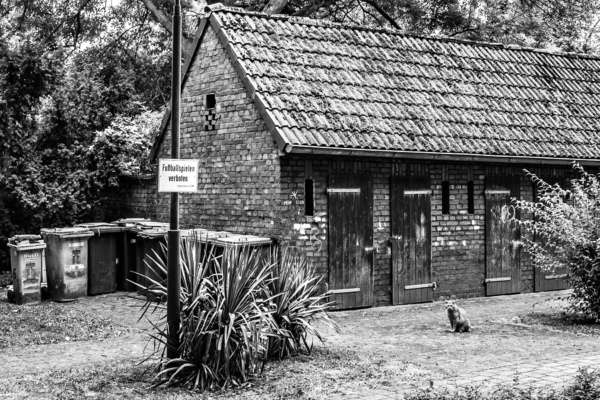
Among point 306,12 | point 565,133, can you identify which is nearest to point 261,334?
point 565,133

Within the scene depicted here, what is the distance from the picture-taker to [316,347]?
10516 millimetres

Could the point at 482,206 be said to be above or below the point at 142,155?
below

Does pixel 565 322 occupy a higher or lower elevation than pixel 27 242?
lower

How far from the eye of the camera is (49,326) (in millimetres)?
11992

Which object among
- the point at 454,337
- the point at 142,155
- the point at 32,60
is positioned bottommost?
the point at 454,337

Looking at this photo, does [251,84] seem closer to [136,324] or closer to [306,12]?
[136,324]

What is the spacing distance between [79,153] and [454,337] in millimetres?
11787

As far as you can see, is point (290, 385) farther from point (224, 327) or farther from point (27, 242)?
point (27, 242)

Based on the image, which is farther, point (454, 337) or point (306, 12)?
point (306, 12)

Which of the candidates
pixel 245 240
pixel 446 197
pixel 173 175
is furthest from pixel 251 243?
pixel 173 175

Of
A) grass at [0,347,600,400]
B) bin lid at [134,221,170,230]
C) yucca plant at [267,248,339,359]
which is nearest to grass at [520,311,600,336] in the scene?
grass at [0,347,600,400]

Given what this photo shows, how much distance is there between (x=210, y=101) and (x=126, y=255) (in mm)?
3551

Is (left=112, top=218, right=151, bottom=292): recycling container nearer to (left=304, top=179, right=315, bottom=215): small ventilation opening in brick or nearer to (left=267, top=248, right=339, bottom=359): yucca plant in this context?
(left=304, top=179, right=315, bottom=215): small ventilation opening in brick

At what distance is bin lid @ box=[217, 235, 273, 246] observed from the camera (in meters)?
13.1
